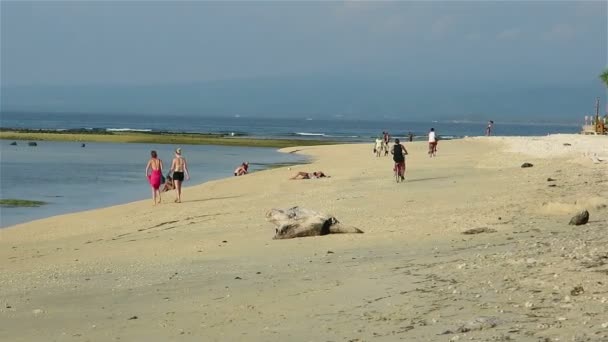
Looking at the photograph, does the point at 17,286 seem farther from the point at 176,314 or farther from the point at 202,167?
the point at 202,167

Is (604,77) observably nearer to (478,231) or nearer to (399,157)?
(399,157)

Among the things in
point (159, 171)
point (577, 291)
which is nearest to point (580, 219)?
point (577, 291)

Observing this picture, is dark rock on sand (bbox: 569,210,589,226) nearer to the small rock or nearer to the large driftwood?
the large driftwood

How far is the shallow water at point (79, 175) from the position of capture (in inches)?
1163

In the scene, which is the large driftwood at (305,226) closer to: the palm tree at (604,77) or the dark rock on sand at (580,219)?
the dark rock on sand at (580,219)

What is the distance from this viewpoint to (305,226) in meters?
14.9

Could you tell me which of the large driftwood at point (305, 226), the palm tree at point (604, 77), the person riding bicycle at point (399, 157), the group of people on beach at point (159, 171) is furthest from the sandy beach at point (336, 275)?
the palm tree at point (604, 77)

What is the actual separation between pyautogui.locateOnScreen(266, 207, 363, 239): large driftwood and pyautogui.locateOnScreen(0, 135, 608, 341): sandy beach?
0.23 m

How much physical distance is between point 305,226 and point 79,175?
3015 cm

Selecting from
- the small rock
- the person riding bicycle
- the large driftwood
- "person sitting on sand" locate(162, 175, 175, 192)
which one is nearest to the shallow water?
"person sitting on sand" locate(162, 175, 175, 192)

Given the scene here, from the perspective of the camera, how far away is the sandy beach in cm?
838

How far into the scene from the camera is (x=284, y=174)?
37.5 m

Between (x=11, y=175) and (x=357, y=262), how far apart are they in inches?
1311

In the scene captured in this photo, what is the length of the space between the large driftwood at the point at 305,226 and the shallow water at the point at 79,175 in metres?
11.2
